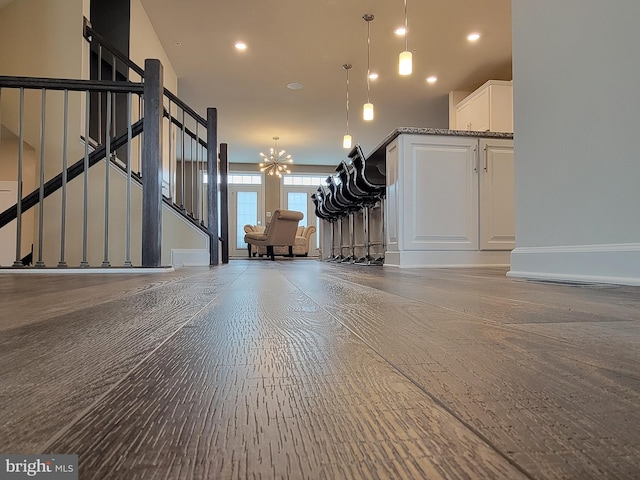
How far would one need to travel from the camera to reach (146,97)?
2.16 metres

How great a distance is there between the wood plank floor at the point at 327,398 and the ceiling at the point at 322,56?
4450mm

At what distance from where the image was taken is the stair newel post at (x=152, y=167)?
6.89ft

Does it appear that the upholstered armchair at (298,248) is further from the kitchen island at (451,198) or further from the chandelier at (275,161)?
the kitchen island at (451,198)

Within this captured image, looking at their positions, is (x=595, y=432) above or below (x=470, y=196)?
below

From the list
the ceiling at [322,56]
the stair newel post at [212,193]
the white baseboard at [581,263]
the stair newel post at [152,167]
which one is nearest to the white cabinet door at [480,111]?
the ceiling at [322,56]

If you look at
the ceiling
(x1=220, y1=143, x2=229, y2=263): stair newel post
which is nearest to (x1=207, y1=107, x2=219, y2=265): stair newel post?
(x1=220, y1=143, x2=229, y2=263): stair newel post

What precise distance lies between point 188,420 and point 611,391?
277mm

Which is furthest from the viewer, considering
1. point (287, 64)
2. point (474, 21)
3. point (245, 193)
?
point (245, 193)

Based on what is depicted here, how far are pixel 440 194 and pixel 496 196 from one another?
437mm

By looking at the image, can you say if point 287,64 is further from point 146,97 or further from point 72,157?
point 146,97

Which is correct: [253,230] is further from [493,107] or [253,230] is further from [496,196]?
[496,196]

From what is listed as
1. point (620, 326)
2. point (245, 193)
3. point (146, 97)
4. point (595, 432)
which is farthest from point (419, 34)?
point (245, 193)

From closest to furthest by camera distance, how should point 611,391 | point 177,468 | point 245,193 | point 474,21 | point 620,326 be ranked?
point 177,468, point 611,391, point 620,326, point 474,21, point 245,193

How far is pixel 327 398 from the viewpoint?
283mm
